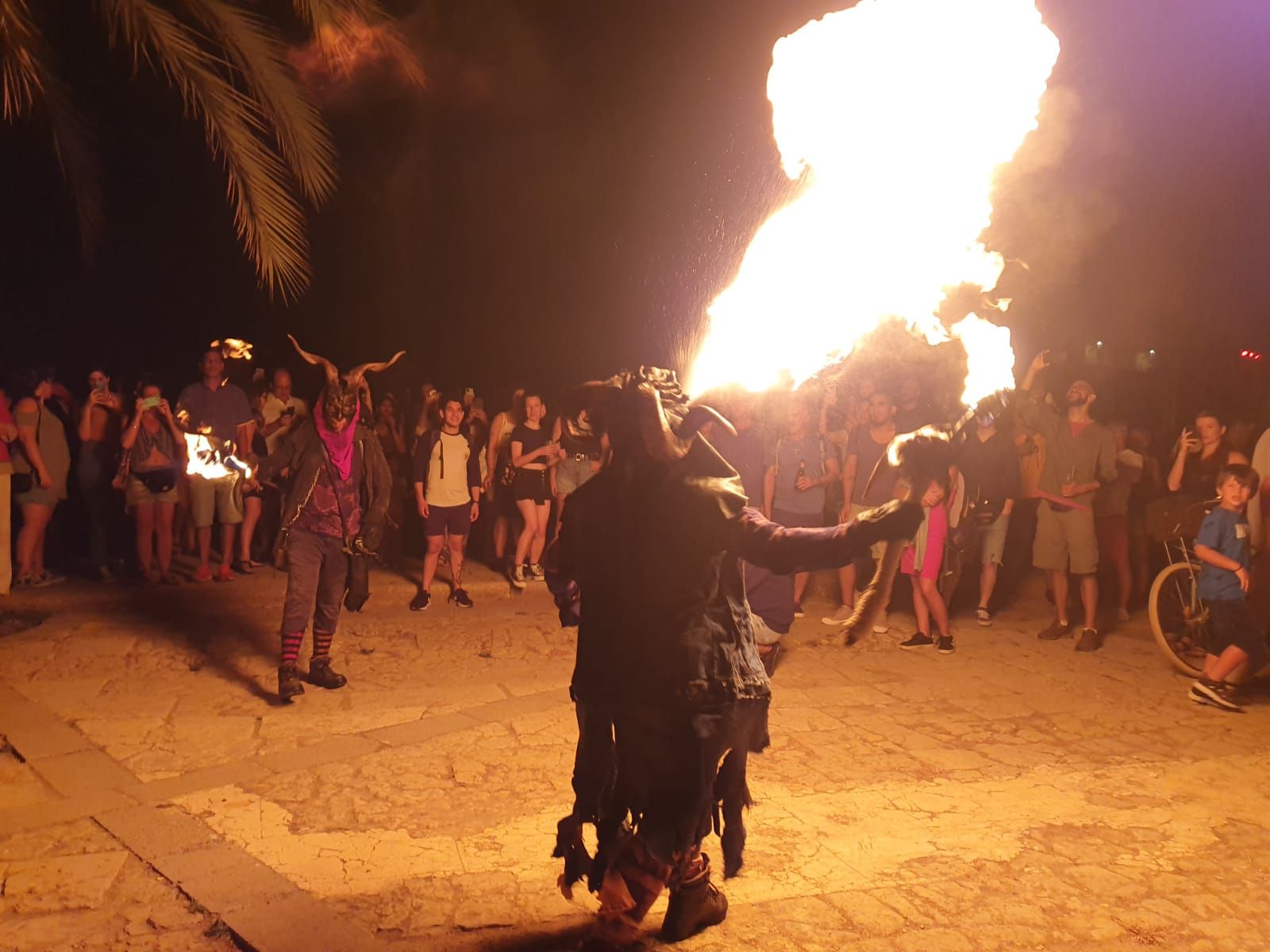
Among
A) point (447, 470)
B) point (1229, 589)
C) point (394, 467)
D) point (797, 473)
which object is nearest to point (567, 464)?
point (447, 470)

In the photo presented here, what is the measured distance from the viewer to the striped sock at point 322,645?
678cm

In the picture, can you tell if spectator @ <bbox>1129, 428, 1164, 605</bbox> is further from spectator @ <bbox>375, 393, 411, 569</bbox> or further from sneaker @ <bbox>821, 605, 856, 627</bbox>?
spectator @ <bbox>375, 393, 411, 569</bbox>

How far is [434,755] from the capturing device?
554 centimetres

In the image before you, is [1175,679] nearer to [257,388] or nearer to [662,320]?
[257,388]

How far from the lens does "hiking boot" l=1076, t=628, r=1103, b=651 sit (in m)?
8.66

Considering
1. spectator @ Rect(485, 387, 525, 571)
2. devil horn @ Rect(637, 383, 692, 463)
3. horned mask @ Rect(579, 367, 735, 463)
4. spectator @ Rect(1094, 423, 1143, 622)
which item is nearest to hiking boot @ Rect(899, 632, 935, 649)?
spectator @ Rect(1094, 423, 1143, 622)

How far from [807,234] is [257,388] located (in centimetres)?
774

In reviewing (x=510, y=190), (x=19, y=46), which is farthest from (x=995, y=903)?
(x=510, y=190)

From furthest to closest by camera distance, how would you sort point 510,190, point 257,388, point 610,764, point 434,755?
point 510,190 < point 257,388 < point 434,755 < point 610,764

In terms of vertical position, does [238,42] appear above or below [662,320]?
above

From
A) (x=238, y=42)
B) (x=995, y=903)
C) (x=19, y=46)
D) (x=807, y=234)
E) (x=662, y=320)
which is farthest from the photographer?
(x=662, y=320)

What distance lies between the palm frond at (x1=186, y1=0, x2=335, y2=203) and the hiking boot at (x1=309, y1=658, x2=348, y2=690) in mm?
3734

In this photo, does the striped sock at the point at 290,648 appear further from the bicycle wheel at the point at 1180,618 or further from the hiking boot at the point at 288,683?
the bicycle wheel at the point at 1180,618

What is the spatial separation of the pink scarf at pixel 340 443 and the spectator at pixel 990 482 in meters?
5.07
